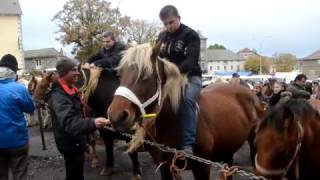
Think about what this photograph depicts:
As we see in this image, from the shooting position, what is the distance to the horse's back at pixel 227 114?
17.8 ft

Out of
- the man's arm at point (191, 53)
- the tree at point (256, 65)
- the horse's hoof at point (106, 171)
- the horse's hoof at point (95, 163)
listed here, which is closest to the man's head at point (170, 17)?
the man's arm at point (191, 53)

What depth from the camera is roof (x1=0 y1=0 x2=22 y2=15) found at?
245 feet

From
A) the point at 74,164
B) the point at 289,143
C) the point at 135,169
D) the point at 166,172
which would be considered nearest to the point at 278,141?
the point at 289,143

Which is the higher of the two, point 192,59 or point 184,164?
point 192,59

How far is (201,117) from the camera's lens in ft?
17.0

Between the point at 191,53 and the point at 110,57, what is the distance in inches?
140

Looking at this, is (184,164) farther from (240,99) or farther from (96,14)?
(96,14)

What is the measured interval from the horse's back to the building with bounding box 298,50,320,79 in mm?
115970

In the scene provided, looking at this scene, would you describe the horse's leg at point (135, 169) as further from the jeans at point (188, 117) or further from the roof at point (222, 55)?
the roof at point (222, 55)

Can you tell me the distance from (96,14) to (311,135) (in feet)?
161

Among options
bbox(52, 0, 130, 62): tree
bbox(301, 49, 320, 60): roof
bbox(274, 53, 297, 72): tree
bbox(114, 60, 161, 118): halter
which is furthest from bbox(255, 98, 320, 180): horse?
bbox(301, 49, 320, 60): roof

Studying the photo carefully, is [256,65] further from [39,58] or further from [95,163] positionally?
[95,163]

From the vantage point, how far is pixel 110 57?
8.20m

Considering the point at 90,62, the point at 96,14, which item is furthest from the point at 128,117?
the point at 96,14
